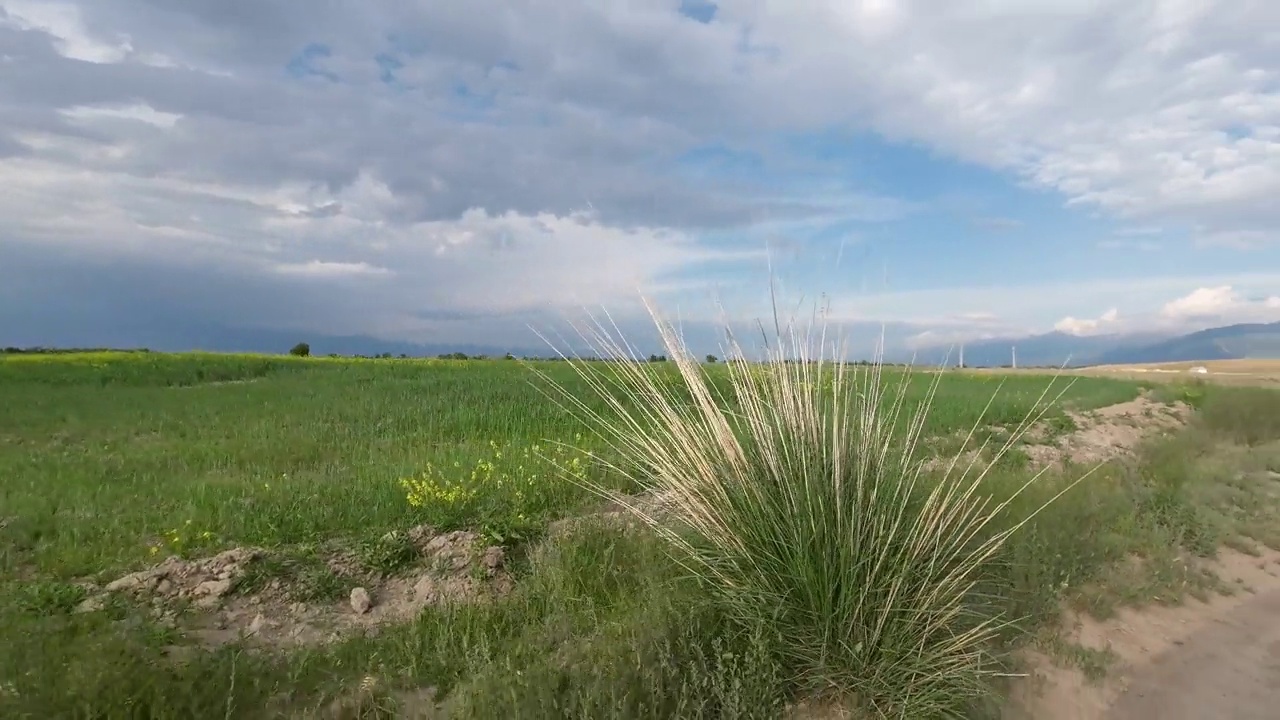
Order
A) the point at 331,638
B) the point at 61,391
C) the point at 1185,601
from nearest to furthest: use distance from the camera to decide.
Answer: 1. the point at 331,638
2. the point at 1185,601
3. the point at 61,391

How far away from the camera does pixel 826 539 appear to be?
411 centimetres

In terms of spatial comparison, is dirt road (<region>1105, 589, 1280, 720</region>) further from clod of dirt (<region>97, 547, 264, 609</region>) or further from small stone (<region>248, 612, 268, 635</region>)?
clod of dirt (<region>97, 547, 264, 609</region>)

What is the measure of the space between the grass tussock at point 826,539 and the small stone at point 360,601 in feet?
6.09

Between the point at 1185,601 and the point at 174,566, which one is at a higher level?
the point at 174,566

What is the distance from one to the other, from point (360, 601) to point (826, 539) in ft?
8.95

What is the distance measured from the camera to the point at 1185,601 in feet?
20.7

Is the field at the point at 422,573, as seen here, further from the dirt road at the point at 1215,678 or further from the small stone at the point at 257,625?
the dirt road at the point at 1215,678

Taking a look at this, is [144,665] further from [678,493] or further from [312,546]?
[678,493]

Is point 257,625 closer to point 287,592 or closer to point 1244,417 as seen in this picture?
point 287,592

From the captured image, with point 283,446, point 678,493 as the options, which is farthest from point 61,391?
point 678,493

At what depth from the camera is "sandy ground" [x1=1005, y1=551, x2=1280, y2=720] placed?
4828 mm

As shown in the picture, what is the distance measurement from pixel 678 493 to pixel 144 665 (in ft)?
8.84

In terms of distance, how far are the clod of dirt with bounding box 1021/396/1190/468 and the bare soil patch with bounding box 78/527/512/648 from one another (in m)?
6.89

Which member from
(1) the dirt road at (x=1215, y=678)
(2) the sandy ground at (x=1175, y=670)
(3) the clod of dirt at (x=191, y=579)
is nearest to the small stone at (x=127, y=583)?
(3) the clod of dirt at (x=191, y=579)
